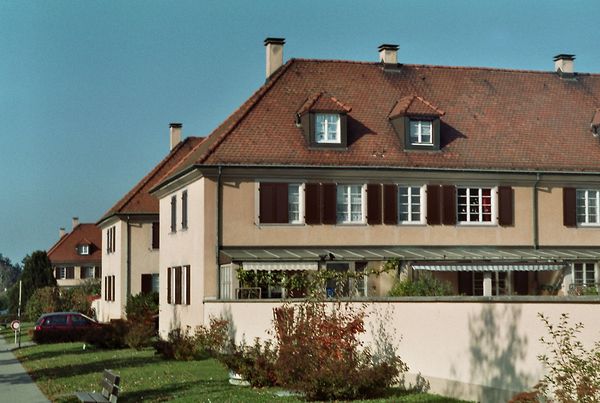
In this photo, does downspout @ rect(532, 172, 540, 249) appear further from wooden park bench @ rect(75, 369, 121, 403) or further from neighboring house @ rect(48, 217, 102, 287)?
neighboring house @ rect(48, 217, 102, 287)

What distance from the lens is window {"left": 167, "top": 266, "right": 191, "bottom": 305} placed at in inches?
1544

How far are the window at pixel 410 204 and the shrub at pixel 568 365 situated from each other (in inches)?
934

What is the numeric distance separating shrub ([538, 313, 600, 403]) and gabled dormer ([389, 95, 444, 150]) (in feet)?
80.5

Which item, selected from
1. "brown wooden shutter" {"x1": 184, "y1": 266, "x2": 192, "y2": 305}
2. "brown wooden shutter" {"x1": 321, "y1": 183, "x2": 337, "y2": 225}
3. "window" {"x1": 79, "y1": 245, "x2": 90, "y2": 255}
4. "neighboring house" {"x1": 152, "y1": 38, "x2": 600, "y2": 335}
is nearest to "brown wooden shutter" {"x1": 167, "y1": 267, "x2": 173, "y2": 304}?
"neighboring house" {"x1": 152, "y1": 38, "x2": 600, "y2": 335}

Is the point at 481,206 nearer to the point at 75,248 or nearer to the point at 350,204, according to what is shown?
the point at 350,204

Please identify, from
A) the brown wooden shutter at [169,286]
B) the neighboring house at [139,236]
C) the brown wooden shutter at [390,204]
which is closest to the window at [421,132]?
the brown wooden shutter at [390,204]

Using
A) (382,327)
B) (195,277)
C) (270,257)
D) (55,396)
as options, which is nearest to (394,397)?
(382,327)

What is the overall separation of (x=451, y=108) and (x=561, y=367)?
28.5m

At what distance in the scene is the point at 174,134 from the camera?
198 ft

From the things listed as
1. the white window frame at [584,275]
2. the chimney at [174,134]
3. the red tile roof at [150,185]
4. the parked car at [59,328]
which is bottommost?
the parked car at [59,328]

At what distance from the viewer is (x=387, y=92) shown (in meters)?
41.6

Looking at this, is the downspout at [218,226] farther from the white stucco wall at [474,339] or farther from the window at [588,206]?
the white stucco wall at [474,339]

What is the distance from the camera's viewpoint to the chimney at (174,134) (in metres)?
60.1

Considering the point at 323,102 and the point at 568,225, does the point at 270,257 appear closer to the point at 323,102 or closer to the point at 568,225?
the point at 323,102
